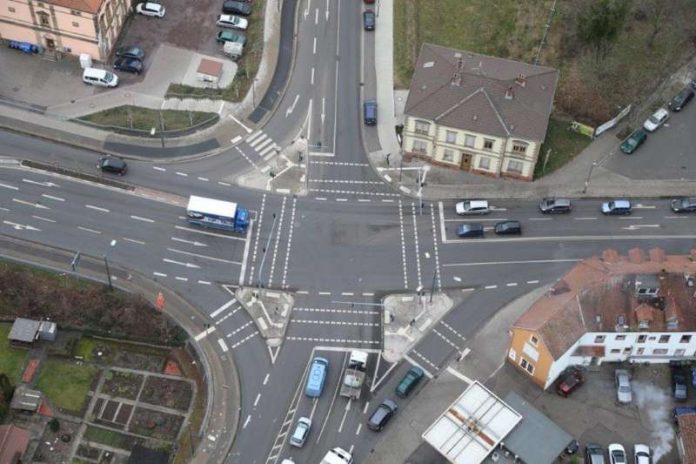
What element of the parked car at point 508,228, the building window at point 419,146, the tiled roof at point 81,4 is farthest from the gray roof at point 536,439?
the tiled roof at point 81,4

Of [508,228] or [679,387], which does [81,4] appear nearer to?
[508,228]

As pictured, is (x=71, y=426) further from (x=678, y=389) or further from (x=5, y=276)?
(x=678, y=389)

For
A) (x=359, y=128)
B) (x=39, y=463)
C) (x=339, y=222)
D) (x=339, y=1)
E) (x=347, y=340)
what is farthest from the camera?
(x=339, y=1)

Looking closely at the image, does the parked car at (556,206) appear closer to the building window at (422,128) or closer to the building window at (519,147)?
the building window at (519,147)

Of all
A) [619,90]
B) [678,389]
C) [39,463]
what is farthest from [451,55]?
[39,463]

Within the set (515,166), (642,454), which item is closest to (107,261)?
(515,166)

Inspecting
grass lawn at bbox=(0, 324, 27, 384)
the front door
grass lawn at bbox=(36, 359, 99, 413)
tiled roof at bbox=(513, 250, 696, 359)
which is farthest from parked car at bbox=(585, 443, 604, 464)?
grass lawn at bbox=(0, 324, 27, 384)
